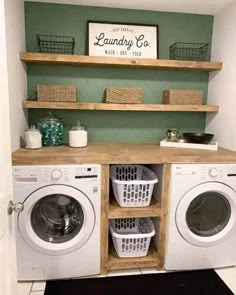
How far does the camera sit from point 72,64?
2.42 m

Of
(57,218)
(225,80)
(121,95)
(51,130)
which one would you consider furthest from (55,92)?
(225,80)

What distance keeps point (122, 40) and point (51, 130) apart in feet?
3.76

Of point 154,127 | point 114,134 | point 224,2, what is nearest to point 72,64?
point 114,134

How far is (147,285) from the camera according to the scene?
6.45 feet

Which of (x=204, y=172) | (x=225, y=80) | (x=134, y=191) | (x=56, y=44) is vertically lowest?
(x=134, y=191)

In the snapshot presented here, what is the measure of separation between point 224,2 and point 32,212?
2.50 meters

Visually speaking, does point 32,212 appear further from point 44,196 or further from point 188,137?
point 188,137

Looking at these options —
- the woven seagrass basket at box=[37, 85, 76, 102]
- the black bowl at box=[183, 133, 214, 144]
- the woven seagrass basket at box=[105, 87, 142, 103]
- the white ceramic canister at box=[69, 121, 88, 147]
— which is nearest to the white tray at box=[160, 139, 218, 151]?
the black bowl at box=[183, 133, 214, 144]

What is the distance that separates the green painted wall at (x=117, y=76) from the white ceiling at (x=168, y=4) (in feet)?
0.21

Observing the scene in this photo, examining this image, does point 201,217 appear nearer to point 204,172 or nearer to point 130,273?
point 204,172

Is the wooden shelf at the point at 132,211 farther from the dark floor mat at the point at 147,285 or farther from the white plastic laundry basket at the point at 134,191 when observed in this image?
the dark floor mat at the point at 147,285

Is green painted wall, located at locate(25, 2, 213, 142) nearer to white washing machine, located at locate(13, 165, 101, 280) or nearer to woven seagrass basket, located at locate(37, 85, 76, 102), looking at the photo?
woven seagrass basket, located at locate(37, 85, 76, 102)

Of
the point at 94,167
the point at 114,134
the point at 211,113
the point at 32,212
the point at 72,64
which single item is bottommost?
the point at 32,212

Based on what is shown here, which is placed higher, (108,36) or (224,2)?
(224,2)
